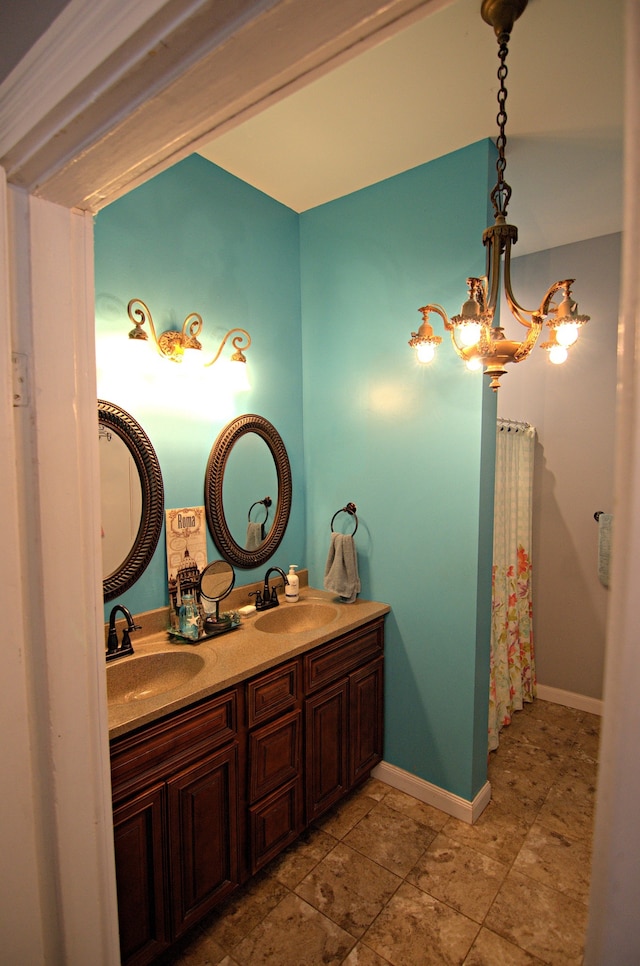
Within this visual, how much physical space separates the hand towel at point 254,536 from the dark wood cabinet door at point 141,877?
3.74ft

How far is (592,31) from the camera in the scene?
1.42m

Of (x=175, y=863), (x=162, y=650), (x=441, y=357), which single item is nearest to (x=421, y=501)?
(x=441, y=357)

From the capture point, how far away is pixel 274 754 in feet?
5.75

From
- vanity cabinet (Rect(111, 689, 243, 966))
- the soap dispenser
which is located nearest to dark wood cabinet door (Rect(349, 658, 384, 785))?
the soap dispenser

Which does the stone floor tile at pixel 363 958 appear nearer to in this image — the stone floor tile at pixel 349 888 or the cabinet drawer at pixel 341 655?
the stone floor tile at pixel 349 888

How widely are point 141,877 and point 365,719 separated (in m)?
1.16

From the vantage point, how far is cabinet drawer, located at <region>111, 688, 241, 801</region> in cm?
128

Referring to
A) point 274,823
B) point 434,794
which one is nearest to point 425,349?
point 274,823

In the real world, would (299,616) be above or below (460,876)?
above

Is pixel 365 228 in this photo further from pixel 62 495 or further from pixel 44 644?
pixel 44 644

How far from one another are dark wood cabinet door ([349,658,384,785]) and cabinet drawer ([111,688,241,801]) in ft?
2.43

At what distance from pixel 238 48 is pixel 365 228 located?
6.65 ft

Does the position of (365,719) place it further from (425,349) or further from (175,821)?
(425,349)

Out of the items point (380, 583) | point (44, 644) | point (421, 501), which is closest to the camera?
point (44, 644)
